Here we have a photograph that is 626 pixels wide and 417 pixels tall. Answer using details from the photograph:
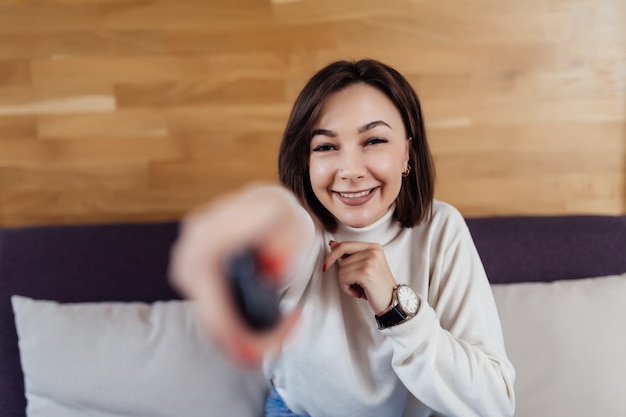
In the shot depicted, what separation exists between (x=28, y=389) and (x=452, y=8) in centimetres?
128

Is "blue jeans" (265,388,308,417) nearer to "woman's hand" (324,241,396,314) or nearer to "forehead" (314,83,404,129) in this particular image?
"woman's hand" (324,241,396,314)

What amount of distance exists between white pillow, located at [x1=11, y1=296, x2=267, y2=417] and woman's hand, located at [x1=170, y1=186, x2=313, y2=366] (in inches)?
22.5

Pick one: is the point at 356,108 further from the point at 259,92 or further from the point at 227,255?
the point at 259,92

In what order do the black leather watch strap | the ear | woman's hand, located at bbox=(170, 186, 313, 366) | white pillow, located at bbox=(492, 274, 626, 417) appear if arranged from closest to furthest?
woman's hand, located at bbox=(170, 186, 313, 366), the black leather watch strap, the ear, white pillow, located at bbox=(492, 274, 626, 417)

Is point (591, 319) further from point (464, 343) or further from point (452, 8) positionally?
point (452, 8)

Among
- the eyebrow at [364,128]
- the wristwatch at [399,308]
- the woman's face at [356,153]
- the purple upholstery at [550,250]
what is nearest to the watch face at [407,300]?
the wristwatch at [399,308]

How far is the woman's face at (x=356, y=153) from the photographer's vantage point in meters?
0.91

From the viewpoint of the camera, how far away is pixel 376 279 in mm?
855

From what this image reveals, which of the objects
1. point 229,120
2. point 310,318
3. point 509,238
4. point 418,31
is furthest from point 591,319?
point 229,120

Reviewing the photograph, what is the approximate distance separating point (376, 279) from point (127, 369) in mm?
607

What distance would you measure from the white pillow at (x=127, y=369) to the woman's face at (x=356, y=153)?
1.43 ft

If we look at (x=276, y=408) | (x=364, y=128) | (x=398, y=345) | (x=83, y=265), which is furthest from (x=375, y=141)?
(x=83, y=265)

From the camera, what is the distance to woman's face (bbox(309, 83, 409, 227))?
909 millimetres

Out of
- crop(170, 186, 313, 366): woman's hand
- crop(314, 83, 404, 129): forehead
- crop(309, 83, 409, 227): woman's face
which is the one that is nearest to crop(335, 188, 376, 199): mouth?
crop(309, 83, 409, 227): woman's face
